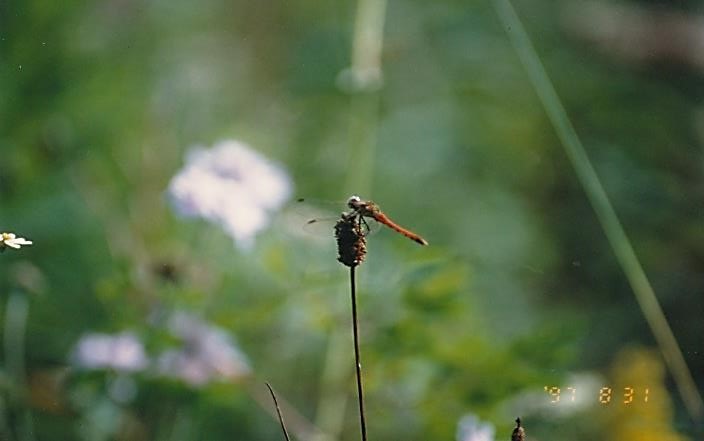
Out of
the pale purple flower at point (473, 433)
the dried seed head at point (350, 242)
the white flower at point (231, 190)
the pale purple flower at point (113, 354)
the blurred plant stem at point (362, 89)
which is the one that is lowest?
the pale purple flower at point (473, 433)

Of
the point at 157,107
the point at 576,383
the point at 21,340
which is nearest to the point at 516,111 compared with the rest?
the point at 157,107

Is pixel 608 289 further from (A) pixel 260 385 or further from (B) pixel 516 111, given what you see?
(A) pixel 260 385

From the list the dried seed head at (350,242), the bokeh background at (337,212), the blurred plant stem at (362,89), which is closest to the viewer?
the dried seed head at (350,242)

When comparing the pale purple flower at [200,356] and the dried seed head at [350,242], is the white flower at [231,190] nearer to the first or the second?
the pale purple flower at [200,356]

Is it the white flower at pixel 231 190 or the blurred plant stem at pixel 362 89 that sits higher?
the blurred plant stem at pixel 362 89

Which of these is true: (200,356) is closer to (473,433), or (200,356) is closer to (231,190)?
(231,190)

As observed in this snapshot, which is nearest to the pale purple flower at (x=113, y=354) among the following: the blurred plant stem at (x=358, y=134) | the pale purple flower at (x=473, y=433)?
the blurred plant stem at (x=358, y=134)
